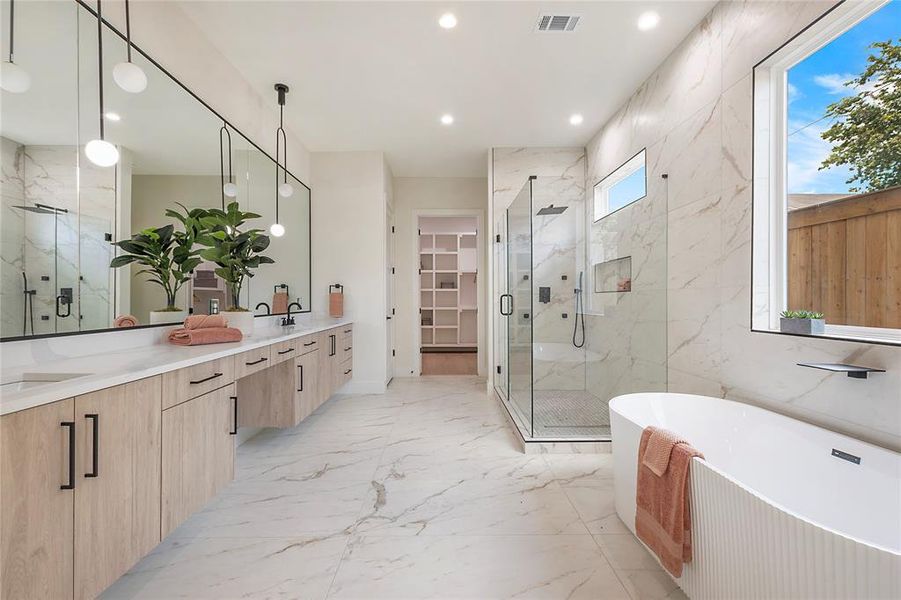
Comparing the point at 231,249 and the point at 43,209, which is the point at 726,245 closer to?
the point at 231,249

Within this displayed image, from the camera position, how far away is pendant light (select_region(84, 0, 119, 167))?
1.59 m

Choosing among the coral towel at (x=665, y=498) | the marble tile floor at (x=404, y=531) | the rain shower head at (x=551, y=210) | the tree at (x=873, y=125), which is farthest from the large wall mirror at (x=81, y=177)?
the tree at (x=873, y=125)

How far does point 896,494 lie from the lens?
1.29 meters

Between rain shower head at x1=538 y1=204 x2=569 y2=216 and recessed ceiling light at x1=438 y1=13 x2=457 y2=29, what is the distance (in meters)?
1.61

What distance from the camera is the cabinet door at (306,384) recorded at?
2.90 meters

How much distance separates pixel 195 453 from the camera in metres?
1.65

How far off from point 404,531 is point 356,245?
11.2ft

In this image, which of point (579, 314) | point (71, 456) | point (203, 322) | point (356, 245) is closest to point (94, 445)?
point (71, 456)

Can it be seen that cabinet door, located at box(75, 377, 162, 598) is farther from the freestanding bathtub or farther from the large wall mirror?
the freestanding bathtub

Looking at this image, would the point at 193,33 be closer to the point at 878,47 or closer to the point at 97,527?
the point at 97,527

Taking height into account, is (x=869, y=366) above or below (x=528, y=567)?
above

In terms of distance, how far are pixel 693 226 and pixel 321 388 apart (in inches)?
126

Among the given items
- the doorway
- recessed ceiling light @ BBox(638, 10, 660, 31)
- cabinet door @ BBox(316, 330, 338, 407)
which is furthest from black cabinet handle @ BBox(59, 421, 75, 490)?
the doorway

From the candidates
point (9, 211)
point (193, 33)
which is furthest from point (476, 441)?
point (193, 33)
